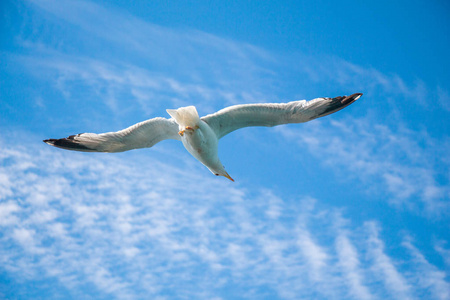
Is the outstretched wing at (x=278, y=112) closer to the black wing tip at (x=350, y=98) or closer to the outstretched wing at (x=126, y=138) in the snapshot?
the black wing tip at (x=350, y=98)

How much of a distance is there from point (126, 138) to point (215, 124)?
2246mm

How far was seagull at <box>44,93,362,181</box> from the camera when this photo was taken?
13.3 metres

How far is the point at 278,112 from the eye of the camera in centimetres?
1345

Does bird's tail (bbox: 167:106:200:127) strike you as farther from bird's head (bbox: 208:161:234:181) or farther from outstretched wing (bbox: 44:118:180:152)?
bird's head (bbox: 208:161:234:181)

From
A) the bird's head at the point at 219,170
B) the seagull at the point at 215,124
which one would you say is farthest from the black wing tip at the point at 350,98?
the bird's head at the point at 219,170

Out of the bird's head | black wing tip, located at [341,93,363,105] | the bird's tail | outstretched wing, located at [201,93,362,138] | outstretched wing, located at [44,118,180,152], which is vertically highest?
black wing tip, located at [341,93,363,105]

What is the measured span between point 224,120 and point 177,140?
1311 mm

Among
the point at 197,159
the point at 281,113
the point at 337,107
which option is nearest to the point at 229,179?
the point at 197,159

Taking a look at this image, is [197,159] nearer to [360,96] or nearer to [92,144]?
[92,144]

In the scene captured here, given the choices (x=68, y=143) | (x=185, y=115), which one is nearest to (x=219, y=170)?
(x=185, y=115)

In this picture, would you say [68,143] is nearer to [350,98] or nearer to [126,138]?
[126,138]

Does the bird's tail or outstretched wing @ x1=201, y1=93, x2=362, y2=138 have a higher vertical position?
outstretched wing @ x1=201, y1=93, x2=362, y2=138

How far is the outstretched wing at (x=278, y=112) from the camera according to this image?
44.1 feet

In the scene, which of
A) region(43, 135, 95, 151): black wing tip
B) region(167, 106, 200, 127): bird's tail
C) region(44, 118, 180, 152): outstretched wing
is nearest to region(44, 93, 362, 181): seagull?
region(44, 118, 180, 152): outstretched wing
